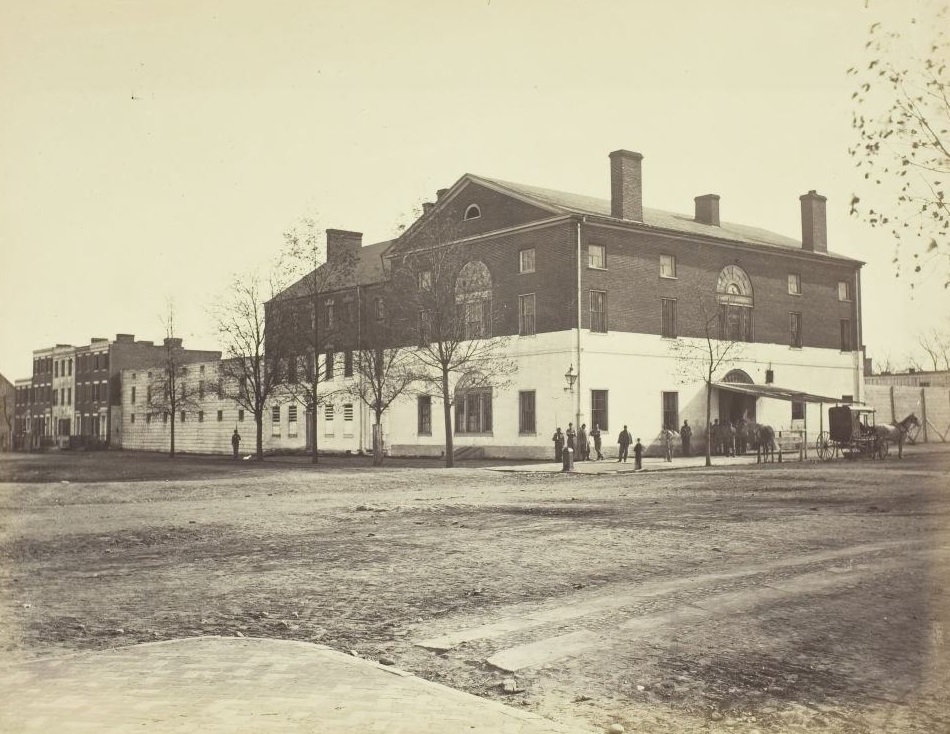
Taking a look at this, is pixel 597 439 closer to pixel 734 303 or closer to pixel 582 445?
pixel 582 445

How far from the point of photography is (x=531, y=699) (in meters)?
5.85

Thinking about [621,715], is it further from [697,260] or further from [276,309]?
[276,309]

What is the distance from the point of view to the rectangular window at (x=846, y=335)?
49.2m

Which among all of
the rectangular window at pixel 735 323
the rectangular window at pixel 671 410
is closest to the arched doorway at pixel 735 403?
the rectangular window at pixel 735 323

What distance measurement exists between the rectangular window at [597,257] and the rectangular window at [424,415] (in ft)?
34.5

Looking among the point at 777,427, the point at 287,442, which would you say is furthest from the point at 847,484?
the point at 287,442

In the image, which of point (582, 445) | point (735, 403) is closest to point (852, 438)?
point (582, 445)

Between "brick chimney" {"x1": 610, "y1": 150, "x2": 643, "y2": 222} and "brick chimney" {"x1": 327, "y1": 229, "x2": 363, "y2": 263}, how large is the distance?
19269 mm

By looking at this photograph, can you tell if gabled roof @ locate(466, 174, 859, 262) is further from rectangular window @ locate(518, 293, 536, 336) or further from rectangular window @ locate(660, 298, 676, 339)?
rectangular window @ locate(518, 293, 536, 336)

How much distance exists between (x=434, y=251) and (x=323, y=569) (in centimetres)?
2702

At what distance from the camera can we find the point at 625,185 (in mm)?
40438

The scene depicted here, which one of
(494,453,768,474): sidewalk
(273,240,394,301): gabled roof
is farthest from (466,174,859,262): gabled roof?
(494,453,768,474): sidewalk

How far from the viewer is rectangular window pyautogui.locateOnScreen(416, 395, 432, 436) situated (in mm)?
44000

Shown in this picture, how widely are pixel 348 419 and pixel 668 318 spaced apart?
18535 millimetres
